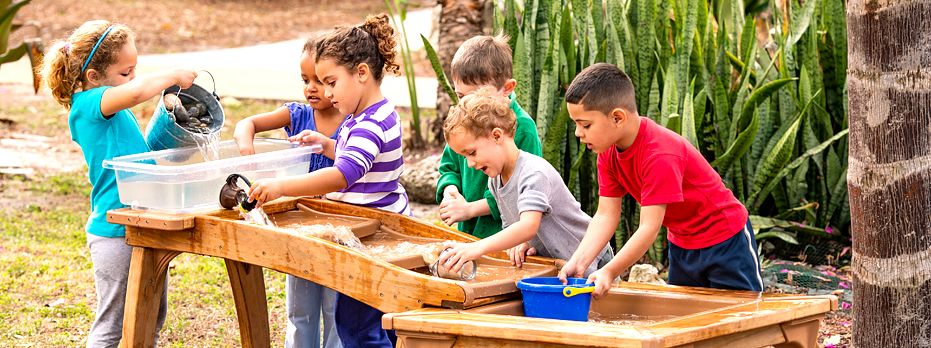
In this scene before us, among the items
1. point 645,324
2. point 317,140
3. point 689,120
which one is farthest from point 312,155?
point 689,120

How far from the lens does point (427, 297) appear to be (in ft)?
9.68

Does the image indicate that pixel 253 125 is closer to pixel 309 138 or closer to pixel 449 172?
pixel 309 138

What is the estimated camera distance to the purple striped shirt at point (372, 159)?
3.52 metres

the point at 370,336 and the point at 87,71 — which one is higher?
the point at 87,71

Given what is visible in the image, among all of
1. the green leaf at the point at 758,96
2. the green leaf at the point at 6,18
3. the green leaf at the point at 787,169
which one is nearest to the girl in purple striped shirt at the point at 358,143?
the green leaf at the point at 758,96

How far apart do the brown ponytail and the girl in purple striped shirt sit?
671 millimetres

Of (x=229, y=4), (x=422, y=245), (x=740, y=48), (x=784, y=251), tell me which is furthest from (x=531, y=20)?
(x=229, y=4)

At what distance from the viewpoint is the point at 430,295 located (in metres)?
2.94

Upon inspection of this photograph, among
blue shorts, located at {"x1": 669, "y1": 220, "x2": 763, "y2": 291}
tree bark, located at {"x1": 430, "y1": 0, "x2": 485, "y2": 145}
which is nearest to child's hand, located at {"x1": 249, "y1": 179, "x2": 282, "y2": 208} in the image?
blue shorts, located at {"x1": 669, "y1": 220, "x2": 763, "y2": 291}

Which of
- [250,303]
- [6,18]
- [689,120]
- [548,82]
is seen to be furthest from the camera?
[6,18]

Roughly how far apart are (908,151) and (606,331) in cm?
110

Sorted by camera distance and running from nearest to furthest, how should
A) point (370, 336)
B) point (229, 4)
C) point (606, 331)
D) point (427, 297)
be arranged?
point (606, 331), point (427, 297), point (370, 336), point (229, 4)

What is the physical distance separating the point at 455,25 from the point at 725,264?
4569 millimetres

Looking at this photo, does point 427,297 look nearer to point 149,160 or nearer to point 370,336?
point 370,336
